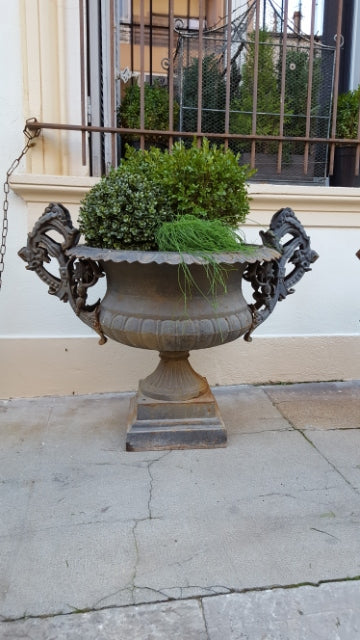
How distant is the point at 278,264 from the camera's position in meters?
2.70

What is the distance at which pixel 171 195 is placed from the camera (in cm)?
238

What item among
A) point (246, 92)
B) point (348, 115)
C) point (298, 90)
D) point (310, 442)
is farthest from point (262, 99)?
point (310, 442)

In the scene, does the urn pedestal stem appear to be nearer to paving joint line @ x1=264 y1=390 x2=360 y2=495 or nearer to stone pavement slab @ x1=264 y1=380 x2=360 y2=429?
paving joint line @ x1=264 y1=390 x2=360 y2=495

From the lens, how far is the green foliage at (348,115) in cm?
398

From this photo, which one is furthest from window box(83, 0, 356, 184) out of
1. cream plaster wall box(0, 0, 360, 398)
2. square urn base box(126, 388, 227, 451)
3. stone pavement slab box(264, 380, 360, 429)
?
square urn base box(126, 388, 227, 451)

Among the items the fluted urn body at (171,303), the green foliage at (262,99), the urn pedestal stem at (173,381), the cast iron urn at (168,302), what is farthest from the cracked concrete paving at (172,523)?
the green foliage at (262,99)

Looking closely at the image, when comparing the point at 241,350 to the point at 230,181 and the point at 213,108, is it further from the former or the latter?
the point at 213,108

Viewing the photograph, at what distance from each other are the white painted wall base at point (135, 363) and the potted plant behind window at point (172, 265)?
2.35 ft

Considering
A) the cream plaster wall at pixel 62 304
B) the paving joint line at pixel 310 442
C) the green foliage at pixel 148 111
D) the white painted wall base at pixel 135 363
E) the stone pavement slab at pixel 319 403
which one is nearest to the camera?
the paving joint line at pixel 310 442

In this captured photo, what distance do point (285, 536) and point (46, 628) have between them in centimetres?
92

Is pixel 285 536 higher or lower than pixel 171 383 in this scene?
lower

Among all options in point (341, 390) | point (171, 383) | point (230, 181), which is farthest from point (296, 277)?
point (341, 390)

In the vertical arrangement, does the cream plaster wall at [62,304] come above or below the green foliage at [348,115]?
below

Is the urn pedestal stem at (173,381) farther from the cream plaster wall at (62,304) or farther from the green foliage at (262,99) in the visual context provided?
the green foliage at (262,99)
